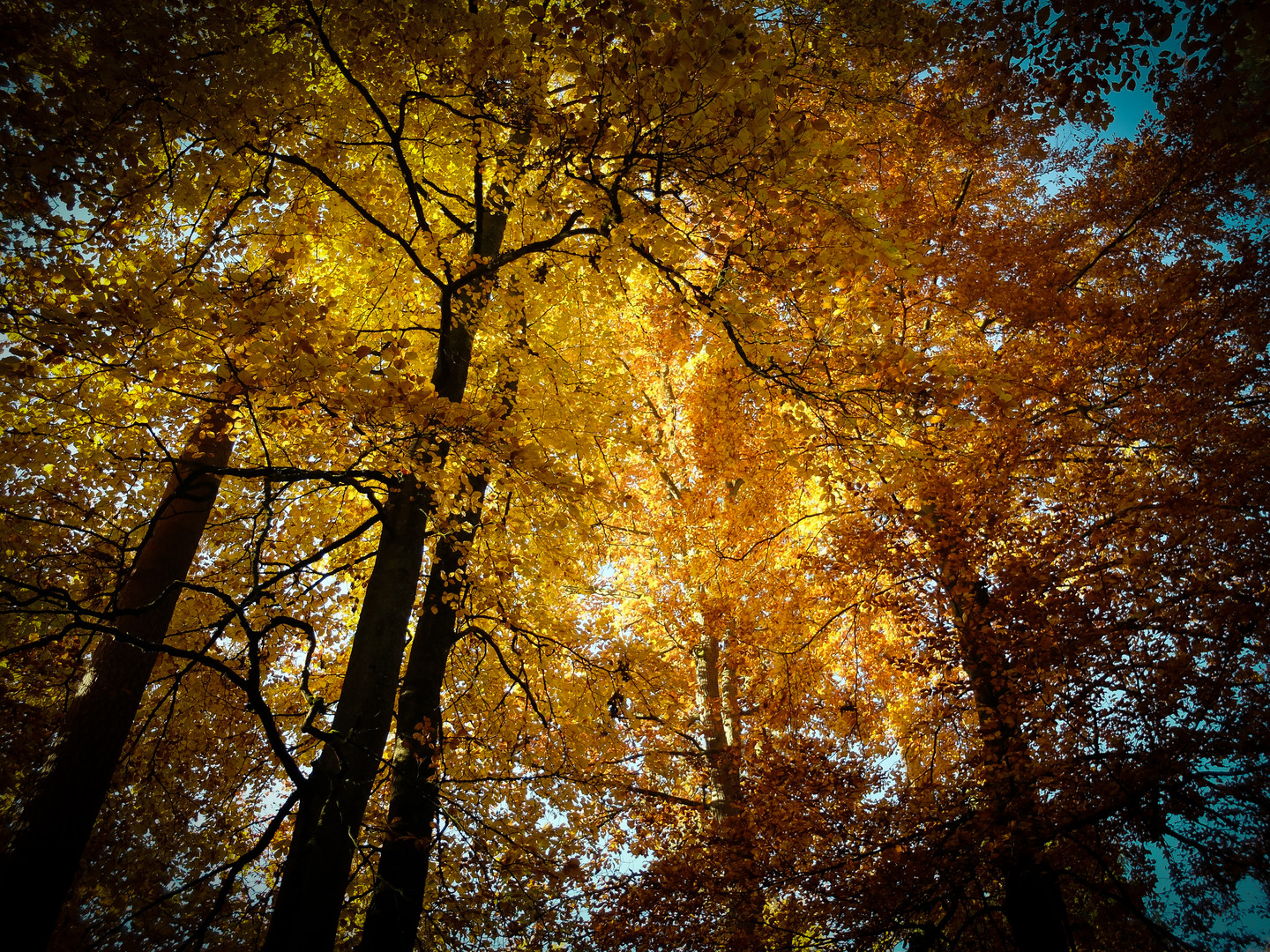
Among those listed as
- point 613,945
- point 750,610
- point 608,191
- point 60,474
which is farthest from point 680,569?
point 60,474

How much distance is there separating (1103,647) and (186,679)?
10.2 metres

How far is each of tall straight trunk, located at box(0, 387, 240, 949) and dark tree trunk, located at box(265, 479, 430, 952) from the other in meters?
1.41

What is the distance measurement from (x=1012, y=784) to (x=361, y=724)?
16.8ft

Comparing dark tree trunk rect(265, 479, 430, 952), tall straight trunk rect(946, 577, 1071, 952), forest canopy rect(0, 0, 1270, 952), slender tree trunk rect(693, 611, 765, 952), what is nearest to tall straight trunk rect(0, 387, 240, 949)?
forest canopy rect(0, 0, 1270, 952)

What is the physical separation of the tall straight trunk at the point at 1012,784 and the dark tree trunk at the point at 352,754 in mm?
4671

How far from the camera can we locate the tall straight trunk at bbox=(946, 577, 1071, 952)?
463 cm

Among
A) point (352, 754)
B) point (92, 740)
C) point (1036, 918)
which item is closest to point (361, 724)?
point (352, 754)

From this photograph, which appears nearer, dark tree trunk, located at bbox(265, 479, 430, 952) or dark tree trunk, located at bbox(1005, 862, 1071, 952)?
dark tree trunk, located at bbox(265, 479, 430, 952)

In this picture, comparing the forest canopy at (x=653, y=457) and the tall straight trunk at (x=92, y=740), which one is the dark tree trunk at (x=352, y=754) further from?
the tall straight trunk at (x=92, y=740)

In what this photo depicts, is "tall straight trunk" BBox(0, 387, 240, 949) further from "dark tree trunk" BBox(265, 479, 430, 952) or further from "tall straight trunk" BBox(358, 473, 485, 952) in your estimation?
"tall straight trunk" BBox(358, 473, 485, 952)

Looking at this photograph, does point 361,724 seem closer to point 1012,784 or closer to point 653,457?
point 653,457

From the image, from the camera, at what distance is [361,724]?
4012 millimetres

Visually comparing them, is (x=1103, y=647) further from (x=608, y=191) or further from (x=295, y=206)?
(x=295, y=206)

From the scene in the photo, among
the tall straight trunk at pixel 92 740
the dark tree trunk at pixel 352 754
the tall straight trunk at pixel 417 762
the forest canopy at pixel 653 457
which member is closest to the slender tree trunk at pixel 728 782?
the forest canopy at pixel 653 457
